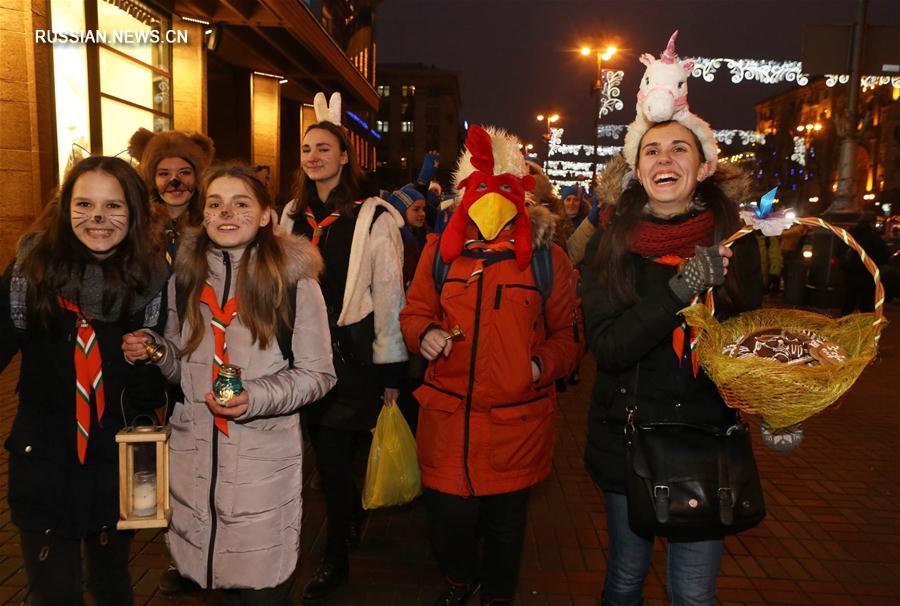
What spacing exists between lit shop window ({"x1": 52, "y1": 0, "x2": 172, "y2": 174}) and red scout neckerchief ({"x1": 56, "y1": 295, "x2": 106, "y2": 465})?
6968 millimetres

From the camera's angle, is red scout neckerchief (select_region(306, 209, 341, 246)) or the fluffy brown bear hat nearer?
red scout neckerchief (select_region(306, 209, 341, 246))

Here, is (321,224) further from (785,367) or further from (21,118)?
(21,118)

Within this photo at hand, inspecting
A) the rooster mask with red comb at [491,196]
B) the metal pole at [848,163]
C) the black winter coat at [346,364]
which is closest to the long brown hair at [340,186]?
the black winter coat at [346,364]

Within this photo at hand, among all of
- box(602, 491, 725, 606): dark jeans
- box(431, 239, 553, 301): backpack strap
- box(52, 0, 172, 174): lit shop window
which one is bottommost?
box(602, 491, 725, 606): dark jeans

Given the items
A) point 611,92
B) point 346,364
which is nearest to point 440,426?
point 346,364

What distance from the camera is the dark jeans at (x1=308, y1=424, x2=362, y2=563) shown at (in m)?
3.59

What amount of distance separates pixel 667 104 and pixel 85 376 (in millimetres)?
2389

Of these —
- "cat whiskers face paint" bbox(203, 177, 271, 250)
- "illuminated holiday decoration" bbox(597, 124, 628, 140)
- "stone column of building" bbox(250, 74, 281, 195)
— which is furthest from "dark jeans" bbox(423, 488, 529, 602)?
"illuminated holiday decoration" bbox(597, 124, 628, 140)

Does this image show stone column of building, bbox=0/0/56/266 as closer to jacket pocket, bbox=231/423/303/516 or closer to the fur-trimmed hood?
the fur-trimmed hood

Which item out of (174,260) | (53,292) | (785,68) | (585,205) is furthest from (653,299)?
(785,68)

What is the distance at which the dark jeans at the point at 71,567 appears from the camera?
7.98 feet

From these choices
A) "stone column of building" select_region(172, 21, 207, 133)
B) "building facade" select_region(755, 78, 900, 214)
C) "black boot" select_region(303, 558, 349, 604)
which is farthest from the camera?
"building facade" select_region(755, 78, 900, 214)

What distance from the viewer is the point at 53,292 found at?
246 cm

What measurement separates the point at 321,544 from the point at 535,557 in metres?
1.29
